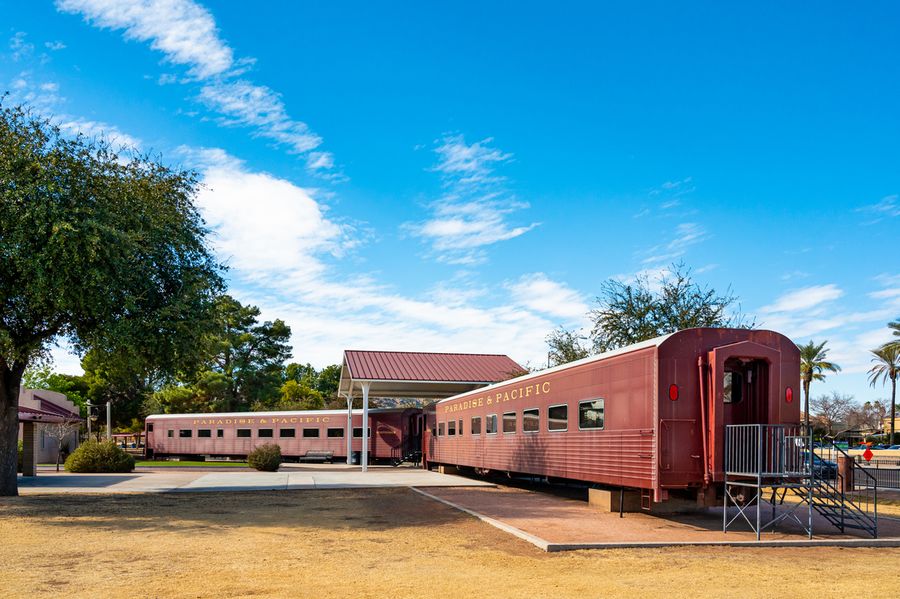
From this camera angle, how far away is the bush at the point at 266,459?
34.1 metres

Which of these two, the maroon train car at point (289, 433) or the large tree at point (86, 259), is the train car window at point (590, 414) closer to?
the large tree at point (86, 259)

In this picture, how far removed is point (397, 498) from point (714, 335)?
976 cm

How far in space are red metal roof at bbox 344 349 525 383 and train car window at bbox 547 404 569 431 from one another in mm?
16306

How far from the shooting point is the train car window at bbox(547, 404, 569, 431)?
1769 cm

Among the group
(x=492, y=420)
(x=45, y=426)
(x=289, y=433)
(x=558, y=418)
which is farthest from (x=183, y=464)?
(x=558, y=418)

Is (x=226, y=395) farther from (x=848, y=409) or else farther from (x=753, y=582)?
(x=848, y=409)

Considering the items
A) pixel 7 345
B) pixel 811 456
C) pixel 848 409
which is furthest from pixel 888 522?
pixel 848 409

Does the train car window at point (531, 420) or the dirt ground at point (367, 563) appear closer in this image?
the dirt ground at point (367, 563)

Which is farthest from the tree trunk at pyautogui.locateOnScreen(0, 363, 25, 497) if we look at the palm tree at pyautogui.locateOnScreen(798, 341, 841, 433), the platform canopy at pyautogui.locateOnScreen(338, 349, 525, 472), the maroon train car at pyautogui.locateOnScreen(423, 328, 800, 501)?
the palm tree at pyautogui.locateOnScreen(798, 341, 841, 433)

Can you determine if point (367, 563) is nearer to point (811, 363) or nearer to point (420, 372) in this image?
point (420, 372)

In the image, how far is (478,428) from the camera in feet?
84.3

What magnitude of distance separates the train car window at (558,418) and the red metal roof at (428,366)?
16.3m

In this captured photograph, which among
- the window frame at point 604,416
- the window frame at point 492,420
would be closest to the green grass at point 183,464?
the window frame at point 492,420

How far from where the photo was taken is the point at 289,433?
138 ft
